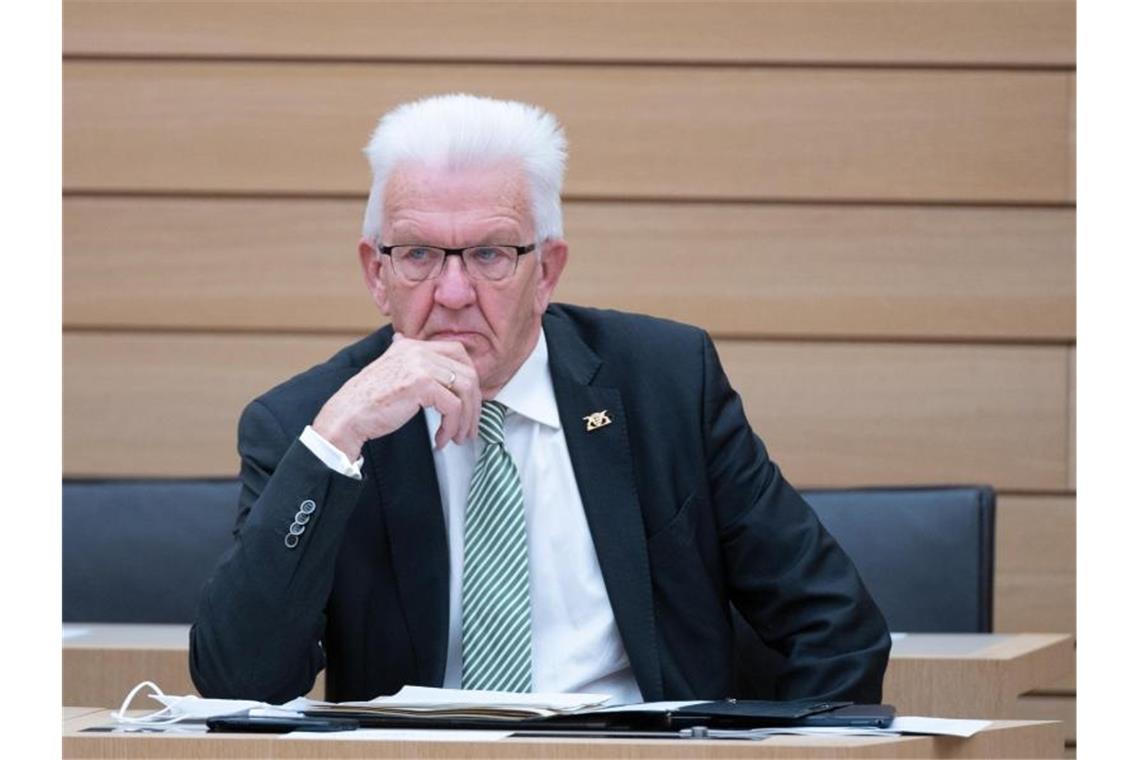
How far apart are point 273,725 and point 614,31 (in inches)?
112

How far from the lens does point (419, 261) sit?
2318 millimetres

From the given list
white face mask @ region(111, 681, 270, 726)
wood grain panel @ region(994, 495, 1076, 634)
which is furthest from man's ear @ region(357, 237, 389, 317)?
wood grain panel @ region(994, 495, 1076, 634)

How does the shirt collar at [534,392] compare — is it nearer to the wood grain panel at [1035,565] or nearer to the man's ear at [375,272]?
the man's ear at [375,272]

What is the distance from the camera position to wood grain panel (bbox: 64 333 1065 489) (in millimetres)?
4215

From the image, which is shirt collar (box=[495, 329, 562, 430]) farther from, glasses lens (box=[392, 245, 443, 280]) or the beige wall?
the beige wall

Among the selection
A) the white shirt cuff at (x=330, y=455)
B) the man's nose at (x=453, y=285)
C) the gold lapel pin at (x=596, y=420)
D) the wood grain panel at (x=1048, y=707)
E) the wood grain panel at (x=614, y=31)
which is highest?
the wood grain panel at (x=614, y=31)

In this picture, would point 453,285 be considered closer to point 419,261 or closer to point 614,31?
point 419,261

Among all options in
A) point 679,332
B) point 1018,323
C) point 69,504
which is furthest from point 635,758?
point 1018,323

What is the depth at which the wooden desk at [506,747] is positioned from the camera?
147 cm

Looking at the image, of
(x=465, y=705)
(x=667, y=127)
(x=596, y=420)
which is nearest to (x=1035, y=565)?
(x=667, y=127)

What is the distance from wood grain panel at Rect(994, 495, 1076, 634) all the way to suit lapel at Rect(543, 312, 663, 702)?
2.00 m

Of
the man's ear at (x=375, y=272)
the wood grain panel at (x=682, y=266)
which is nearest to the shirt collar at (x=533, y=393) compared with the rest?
the man's ear at (x=375, y=272)

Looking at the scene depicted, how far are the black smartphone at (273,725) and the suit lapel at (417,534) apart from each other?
60 centimetres

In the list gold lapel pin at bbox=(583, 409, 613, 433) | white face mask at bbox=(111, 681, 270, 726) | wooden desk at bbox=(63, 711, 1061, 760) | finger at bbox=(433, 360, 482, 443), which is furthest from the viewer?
gold lapel pin at bbox=(583, 409, 613, 433)
